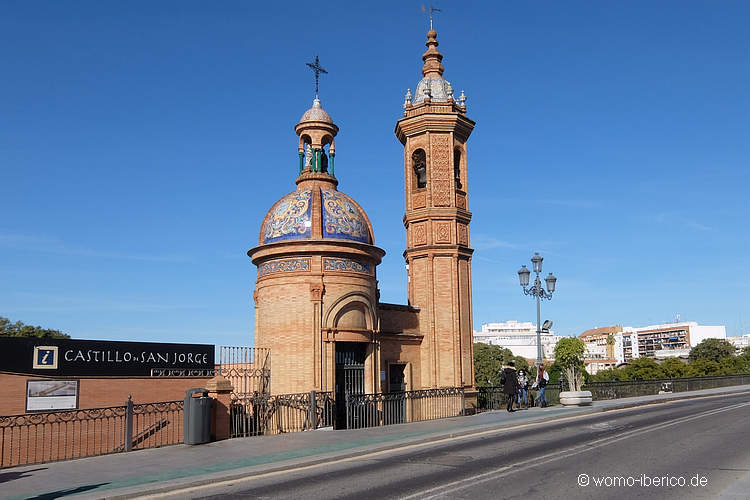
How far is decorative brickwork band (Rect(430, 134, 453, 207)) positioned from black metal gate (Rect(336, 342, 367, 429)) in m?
8.01

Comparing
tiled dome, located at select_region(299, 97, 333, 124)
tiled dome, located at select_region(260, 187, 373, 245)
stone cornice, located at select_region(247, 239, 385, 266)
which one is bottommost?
stone cornice, located at select_region(247, 239, 385, 266)

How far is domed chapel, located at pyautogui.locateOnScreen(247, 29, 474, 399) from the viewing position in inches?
907

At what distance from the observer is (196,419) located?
1641 centimetres

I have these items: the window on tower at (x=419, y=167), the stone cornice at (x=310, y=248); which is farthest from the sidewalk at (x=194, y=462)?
the window on tower at (x=419, y=167)

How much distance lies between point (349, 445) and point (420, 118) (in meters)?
17.5

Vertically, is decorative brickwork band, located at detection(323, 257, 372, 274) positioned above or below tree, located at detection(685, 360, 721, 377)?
above

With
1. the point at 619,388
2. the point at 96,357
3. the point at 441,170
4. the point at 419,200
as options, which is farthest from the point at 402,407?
the point at 619,388

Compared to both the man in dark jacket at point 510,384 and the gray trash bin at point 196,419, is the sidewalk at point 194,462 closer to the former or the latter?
the gray trash bin at point 196,419

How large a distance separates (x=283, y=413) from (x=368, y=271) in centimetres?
607

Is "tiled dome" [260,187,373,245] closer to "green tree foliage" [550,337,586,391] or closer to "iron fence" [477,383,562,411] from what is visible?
"iron fence" [477,383,562,411]

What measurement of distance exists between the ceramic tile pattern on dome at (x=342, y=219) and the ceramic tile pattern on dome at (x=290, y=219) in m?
0.64

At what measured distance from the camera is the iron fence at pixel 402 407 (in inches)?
841

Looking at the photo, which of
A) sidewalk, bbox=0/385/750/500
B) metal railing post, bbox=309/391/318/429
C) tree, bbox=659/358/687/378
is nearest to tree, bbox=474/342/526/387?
tree, bbox=659/358/687/378

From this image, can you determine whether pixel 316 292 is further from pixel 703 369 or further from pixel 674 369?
pixel 674 369
